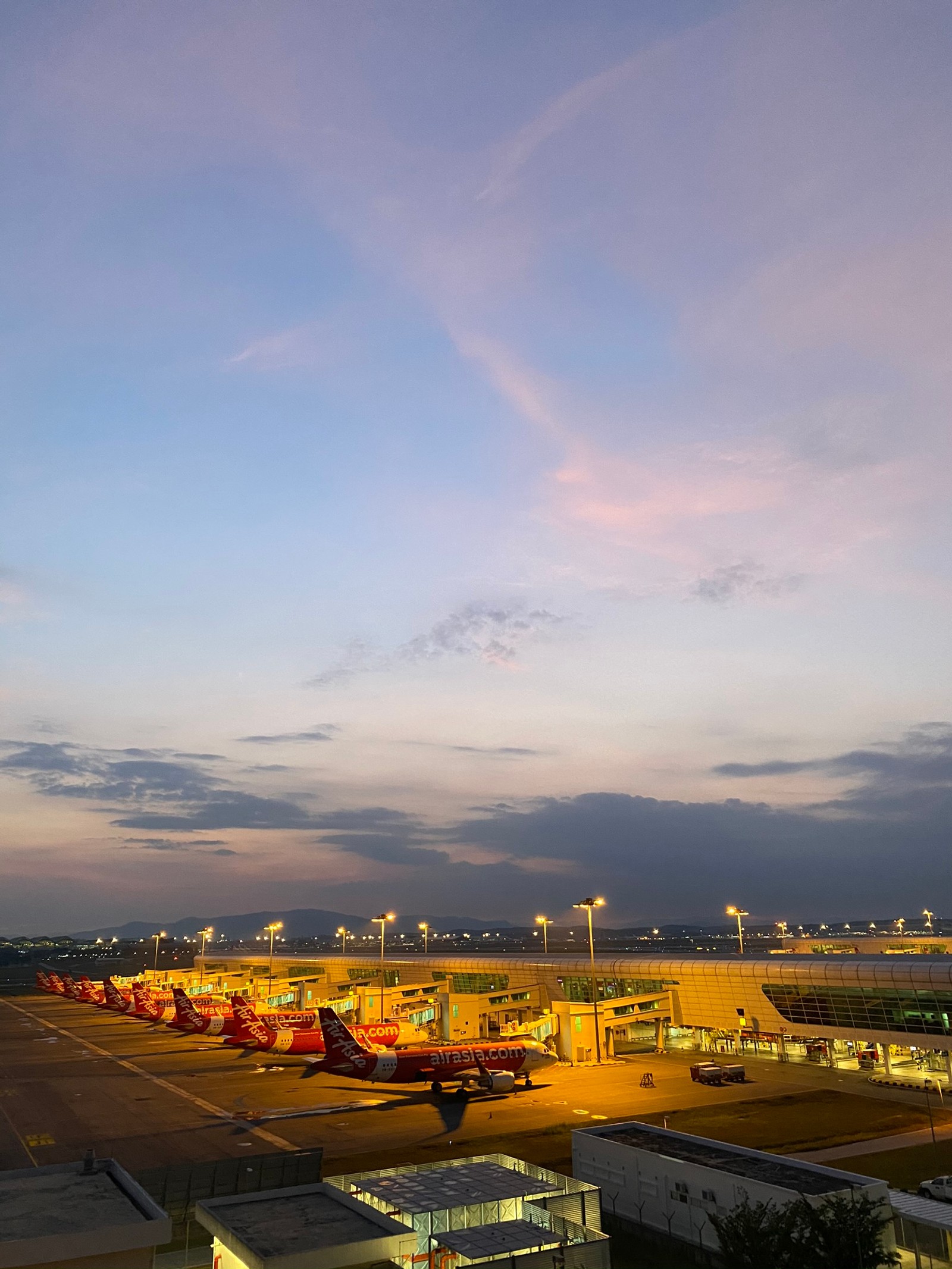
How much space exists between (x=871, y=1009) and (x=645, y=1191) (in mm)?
49423

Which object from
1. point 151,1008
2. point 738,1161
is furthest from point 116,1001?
point 738,1161

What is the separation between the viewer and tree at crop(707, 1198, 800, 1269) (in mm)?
30250

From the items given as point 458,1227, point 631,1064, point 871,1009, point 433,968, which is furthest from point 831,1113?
point 433,968

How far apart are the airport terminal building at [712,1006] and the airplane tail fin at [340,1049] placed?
23.9 meters

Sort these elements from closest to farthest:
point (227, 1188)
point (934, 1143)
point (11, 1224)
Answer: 1. point (11, 1224)
2. point (227, 1188)
3. point (934, 1143)

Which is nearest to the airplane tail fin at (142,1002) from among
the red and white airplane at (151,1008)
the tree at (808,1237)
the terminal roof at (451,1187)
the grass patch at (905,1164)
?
the red and white airplane at (151,1008)

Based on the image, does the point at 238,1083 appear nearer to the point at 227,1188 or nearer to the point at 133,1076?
the point at 133,1076

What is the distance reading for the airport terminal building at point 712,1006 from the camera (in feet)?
254

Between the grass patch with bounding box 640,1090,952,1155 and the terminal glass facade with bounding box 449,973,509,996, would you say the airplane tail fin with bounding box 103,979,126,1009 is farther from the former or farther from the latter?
the grass patch with bounding box 640,1090,952,1155

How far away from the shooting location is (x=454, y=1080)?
74562 mm

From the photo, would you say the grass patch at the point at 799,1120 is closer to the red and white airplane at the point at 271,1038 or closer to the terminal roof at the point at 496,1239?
the terminal roof at the point at 496,1239

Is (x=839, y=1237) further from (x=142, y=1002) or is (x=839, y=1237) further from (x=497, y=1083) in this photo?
(x=142, y=1002)

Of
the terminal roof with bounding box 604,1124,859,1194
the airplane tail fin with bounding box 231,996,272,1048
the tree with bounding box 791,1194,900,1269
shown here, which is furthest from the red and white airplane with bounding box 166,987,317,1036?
the tree with bounding box 791,1194,900,1269

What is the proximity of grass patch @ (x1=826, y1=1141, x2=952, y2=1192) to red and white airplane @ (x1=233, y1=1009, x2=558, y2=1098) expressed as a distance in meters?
30.6
